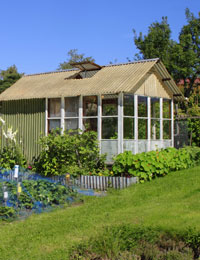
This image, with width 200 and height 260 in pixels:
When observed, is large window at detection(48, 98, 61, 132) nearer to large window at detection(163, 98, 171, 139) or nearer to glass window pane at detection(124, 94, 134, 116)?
glass window pane at detection(124, 94, 134, 116)

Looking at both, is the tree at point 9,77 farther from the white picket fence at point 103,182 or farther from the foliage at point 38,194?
the foliage at point 38,194

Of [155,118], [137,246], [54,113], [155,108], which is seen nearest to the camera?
[137,246]

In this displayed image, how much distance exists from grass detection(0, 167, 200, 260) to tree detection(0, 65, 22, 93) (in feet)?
125

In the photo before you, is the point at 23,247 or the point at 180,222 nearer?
the point at 23,247

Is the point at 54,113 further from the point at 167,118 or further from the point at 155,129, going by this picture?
the point at 167,118

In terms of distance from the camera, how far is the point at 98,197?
11.3 m

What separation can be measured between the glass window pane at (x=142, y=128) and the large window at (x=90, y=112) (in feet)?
6.51

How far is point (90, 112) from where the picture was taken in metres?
15.8

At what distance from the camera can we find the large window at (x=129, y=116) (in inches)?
603

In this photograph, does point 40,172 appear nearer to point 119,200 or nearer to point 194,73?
point 119,200

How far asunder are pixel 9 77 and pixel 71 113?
119 feet

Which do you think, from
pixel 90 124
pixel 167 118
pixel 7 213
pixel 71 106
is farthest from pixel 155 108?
pixel 7 213

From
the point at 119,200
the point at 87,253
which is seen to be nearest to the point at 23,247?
the point at 87,253

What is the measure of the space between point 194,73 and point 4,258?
28832 millimetres
